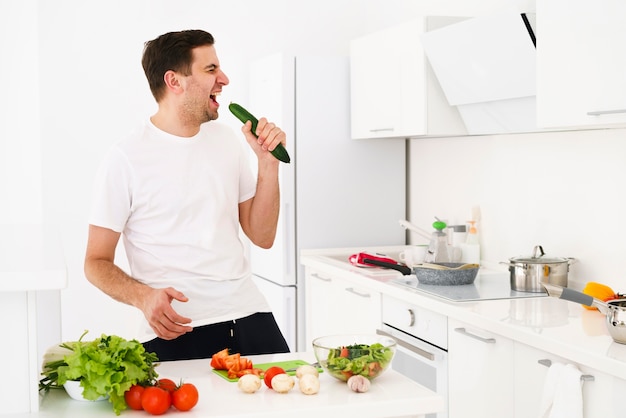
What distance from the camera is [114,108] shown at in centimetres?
458

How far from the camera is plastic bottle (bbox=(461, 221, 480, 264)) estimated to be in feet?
12.3

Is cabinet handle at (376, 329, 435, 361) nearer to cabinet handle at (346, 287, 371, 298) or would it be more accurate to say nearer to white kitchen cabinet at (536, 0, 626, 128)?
cabinet handle at (346, 287, 371, 298)

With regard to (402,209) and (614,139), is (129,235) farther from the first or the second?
(402,209)

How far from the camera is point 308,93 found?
4.24 m

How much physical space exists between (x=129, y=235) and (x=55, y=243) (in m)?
0.38

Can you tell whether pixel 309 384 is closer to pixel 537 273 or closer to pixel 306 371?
pixel 306 371

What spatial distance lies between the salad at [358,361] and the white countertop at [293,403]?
3 centimetres

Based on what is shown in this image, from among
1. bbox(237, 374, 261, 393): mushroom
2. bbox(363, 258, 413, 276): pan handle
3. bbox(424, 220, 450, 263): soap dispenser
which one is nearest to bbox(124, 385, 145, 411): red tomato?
bbox(237, 374, 261, 393): mushroom

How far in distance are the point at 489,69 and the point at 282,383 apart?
1.77 meters

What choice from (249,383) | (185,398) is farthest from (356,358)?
(185,398)

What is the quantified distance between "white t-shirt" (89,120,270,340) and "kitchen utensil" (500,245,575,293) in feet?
3.45

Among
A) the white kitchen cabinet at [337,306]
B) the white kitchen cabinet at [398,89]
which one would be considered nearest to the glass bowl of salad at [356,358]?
the white kitchen cabinet at [337,306]

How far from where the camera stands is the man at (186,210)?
240cm

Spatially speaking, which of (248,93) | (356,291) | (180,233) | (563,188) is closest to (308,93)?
(248,93)
